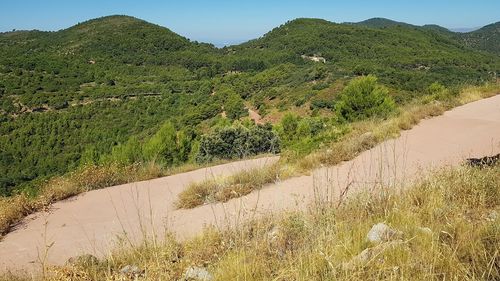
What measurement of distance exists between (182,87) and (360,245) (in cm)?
8001

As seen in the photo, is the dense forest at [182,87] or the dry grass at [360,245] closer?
the dry grass at [360,245]

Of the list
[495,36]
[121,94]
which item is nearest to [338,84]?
[121,94]

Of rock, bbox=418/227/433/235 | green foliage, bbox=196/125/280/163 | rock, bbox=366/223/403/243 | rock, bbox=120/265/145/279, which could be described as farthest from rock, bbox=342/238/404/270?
green foliage, bbox=196/125/280/163

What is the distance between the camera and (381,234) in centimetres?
304

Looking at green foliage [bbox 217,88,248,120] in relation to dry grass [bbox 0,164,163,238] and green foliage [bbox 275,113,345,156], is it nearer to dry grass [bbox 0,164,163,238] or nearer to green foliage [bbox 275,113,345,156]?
green foliage [bbox 275,113,345,156]

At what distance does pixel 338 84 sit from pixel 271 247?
47536 mm

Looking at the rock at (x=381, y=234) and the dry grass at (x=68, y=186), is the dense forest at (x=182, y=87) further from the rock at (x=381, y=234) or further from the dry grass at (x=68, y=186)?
the rock at (x=381, y=234)

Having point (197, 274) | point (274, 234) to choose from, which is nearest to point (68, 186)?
point (274, 234)

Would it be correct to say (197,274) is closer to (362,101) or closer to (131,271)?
(131,271)

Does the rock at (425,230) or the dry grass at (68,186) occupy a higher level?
the rock at (425,230)

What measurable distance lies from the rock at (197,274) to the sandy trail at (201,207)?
82 cm

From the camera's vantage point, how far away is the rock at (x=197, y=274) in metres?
2.92

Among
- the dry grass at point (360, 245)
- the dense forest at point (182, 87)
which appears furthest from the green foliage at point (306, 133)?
the dry grass at point (360, 245)

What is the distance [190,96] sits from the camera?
239ft
